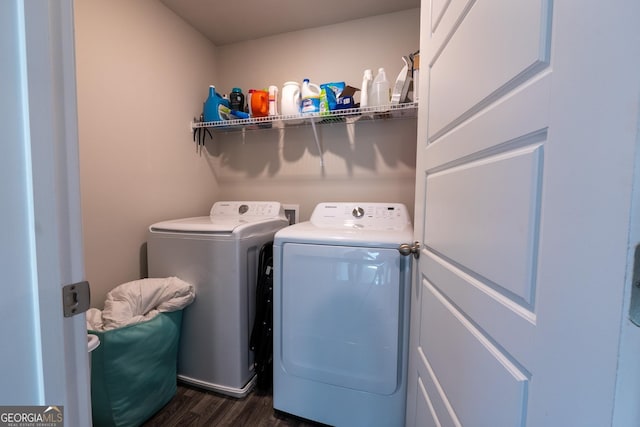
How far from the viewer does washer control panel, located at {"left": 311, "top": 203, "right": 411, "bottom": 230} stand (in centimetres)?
159

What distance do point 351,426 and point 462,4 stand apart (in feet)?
5.89

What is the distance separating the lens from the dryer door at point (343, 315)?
48.7 inches

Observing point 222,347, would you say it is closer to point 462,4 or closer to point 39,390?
point 39,390

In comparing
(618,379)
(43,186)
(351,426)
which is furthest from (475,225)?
(351,426)

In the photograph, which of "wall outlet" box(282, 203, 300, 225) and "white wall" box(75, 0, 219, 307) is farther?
"wall outlet" box(282, 203, 300, 225)

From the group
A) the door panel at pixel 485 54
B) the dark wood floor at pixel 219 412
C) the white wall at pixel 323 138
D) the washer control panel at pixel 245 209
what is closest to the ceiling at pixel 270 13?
the white wall at pixel 323 138

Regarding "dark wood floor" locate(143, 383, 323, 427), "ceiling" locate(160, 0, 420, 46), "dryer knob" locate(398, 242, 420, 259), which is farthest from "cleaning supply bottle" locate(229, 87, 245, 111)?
"dark wood floor" locate(143, 383, 323, 427)

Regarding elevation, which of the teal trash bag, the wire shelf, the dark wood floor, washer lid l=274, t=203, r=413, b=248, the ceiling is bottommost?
the dark wood floor

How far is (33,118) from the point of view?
0.47 meters

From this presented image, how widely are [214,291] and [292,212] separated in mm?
877

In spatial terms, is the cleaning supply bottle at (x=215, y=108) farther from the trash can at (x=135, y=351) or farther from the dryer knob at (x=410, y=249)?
the dryer knob at (x=410, y=249)

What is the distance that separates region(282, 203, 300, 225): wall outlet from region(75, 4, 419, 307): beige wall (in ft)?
0.22

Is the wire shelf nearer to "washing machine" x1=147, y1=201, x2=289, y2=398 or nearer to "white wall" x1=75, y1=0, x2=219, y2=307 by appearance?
"white wall" x1=75, y1=0, x2=219, y2=307

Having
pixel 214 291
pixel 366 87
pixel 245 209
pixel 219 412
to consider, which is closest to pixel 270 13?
pixel 366 87
